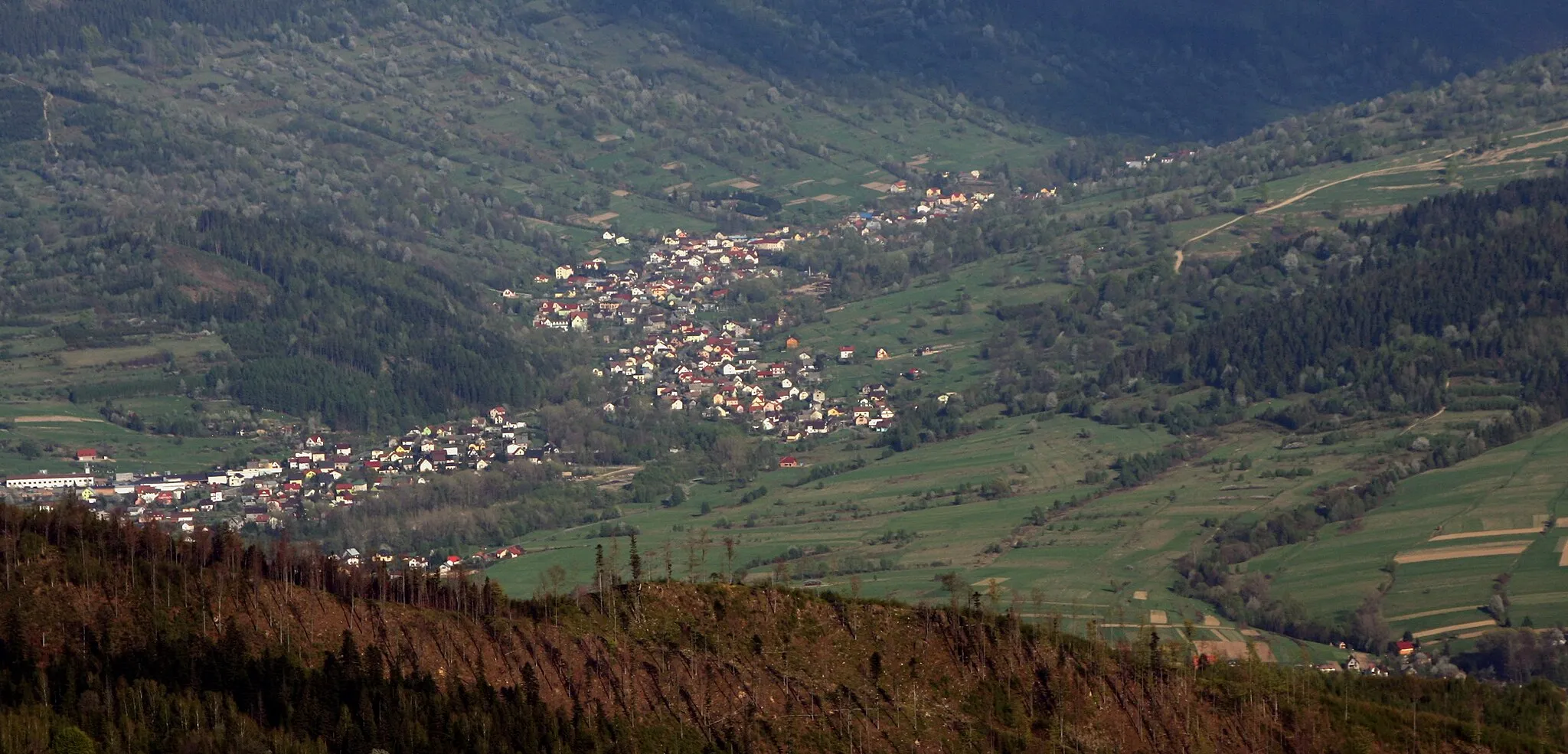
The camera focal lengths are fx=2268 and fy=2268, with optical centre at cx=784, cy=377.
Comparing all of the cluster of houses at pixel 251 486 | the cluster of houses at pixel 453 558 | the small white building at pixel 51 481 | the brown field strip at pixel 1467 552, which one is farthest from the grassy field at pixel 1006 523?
the small white building at pixel 51 481

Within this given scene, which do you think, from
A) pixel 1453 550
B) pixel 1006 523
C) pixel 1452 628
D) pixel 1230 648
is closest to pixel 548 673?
pixel 1230 648

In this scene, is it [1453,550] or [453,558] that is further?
[453,558]

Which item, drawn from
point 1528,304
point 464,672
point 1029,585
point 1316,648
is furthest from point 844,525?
point 464,672

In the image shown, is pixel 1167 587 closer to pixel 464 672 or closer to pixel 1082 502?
pixel 1082 502

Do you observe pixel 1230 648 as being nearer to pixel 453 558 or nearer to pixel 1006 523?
pixel 1006 523

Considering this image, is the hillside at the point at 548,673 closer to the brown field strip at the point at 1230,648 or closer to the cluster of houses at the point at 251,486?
the brown field strip at the point at 1230,648

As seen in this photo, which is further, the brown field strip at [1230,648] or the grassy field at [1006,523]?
the grassy field at [1006,523]

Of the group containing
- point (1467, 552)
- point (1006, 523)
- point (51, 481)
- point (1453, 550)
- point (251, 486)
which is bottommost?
point (1467, 552)

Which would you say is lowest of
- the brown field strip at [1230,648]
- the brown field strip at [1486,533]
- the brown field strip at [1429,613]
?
the brown field strip at [1230,648]
